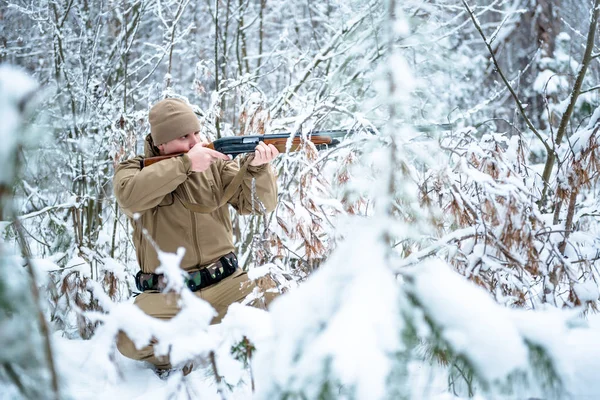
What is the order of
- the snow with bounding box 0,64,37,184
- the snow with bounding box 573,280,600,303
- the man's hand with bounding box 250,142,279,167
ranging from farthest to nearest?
the man's hand with bounding box 250,142,279,167, the snow with bounding box 573,280,600,303, the snow with bounding box 0,64,37,184

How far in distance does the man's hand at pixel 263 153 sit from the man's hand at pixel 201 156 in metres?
0.18

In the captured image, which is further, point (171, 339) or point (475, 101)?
point (475, 101)

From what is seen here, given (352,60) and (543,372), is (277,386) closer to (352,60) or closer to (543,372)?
(543,372)

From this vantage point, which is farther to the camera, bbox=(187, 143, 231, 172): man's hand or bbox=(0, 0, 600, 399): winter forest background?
bbox=(187, 143, 231, 172): man's hand

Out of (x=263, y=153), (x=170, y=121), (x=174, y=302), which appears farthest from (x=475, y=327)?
(x=170, y=121)

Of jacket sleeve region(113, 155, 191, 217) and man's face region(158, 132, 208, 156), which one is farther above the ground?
man's face region(158, 132, 208, 156)

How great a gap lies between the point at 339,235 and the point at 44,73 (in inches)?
185

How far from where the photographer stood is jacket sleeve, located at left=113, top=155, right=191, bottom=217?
2375mm

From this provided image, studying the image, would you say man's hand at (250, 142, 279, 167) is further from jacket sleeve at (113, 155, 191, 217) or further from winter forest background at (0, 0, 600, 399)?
jacket sleeve at (113, 155, 191, 217)

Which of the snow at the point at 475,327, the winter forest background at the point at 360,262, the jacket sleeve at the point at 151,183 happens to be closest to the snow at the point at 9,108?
the winter forest background at the point at 360,262

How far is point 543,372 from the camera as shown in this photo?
3.38 feet

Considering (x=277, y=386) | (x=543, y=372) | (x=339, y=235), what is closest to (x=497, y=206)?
(x=339, y=235)

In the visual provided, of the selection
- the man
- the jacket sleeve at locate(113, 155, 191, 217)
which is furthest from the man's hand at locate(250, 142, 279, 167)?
the jacket sleeve at locate(113, 155, 191, 217)

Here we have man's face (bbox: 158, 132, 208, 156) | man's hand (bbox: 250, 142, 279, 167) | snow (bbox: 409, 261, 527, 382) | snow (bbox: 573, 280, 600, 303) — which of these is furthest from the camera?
man's face (bbox: 158, 132, 208, 156)
